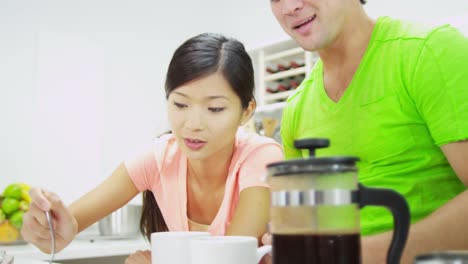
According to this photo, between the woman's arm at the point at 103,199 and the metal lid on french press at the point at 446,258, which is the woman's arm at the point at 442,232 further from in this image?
the woman's arm at the point at 103,199

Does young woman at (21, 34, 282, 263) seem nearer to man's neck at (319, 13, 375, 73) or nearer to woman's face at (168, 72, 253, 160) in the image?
woman's face at (168, 72, 253, 160)

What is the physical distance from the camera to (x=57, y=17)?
2.97 m

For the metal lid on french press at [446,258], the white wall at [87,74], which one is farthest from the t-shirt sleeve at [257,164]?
the white wall at [87,74]

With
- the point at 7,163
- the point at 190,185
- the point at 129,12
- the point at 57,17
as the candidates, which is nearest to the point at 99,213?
the point at 190,185

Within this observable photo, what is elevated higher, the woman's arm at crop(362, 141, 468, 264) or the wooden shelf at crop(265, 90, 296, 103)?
the wooden shelf at crop(265, 90, 296, 103)

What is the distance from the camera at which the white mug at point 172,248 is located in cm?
75

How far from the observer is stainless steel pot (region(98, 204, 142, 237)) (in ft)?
8.05

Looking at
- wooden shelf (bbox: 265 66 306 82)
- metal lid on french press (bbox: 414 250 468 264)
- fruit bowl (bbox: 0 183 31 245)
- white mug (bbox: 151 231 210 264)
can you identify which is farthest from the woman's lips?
wooden shelf (bbox: 265 66 306 82)

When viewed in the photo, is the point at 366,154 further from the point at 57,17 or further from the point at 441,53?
the point at 57,17

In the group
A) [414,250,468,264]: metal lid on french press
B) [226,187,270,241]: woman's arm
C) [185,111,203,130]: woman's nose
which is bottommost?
[226,187,270,241]: woman's arm

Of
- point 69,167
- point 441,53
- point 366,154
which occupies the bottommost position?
point 69,167

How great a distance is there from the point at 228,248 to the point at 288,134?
68cm

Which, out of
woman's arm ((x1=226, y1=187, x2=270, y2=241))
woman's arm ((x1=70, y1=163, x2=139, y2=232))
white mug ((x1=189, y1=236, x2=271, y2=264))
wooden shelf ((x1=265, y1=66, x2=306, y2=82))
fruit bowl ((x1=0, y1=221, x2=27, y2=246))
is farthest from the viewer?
wooden shelf ((x1=265, y1=66, x2=306, y2=82))

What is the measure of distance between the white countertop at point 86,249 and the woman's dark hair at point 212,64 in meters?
1.00
